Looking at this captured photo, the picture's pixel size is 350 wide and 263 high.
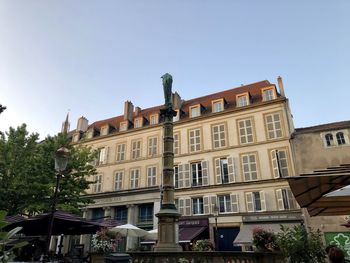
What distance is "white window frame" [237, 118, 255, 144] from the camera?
22.6 m

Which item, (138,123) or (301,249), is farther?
(138,123)

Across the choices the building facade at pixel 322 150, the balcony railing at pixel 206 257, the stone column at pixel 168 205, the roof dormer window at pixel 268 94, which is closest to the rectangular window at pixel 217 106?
the roof dormer window at pixel 268 94

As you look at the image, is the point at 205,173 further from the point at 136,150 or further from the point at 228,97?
the point at 228,97

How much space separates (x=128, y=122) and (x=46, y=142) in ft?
39.5

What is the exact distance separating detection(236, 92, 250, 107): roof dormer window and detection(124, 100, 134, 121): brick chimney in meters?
11.6

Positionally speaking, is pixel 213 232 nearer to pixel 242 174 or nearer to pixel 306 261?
pixel 242 174

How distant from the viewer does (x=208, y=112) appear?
2586 centimetres

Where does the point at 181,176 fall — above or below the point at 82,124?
below

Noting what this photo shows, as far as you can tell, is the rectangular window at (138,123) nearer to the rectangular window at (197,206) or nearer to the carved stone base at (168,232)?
the rectangular window at (197,206)

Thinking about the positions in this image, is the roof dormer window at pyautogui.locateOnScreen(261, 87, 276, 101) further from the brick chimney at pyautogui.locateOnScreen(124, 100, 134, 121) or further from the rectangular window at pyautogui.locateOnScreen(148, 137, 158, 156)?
the brick chimney at pyautogui.locateOnScreen(124, 100, 134, 121)

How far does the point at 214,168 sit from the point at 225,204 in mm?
3000

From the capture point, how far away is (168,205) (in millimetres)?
8219

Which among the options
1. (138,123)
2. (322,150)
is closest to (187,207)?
(138,123)

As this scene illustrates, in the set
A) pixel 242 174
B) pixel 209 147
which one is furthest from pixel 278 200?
pixel 209 147
